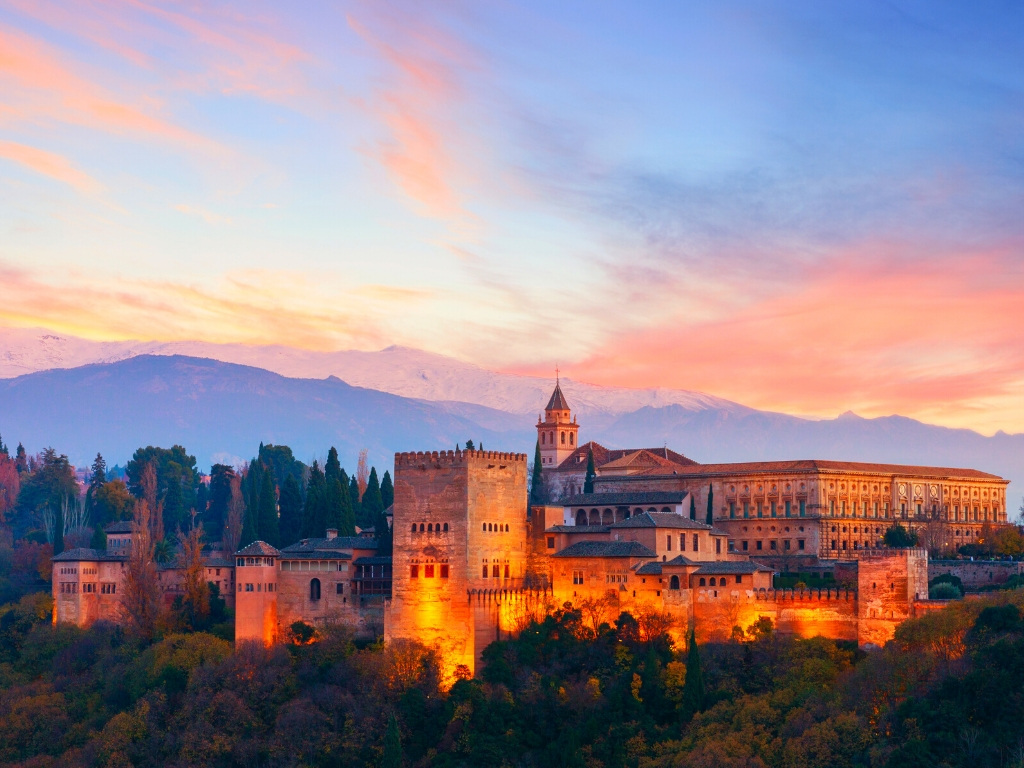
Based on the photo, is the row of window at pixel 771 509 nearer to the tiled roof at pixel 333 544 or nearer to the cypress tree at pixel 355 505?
the cypress tree at pixel 355 505

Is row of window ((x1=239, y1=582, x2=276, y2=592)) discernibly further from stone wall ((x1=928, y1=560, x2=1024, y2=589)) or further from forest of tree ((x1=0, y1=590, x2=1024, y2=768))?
stone wall ((x1=928, y1=560, x2=1024, y2=589))

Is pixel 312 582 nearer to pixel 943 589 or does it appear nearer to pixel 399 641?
pixel 399 641

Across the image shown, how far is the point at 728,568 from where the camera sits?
64812mm

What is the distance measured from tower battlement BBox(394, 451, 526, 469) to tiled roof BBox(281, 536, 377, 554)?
21.3 ft

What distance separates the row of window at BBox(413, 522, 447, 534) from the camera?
66000mm

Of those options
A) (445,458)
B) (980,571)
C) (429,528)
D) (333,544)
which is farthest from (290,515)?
(980,571)

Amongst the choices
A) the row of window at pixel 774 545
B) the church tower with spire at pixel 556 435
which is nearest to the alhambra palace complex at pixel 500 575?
the row of window at pixel 774 545

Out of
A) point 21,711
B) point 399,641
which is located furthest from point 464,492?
point 21,711

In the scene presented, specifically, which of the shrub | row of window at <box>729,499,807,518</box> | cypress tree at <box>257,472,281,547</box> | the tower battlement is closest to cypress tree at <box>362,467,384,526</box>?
cypress tree at <box>257,472,281,547</box>

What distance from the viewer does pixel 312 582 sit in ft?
228

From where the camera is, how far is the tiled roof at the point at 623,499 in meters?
78.4

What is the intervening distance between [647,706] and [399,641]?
38.8ft

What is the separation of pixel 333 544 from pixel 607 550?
46.9ft

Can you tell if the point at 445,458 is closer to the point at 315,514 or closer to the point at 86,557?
the point at 315,514
